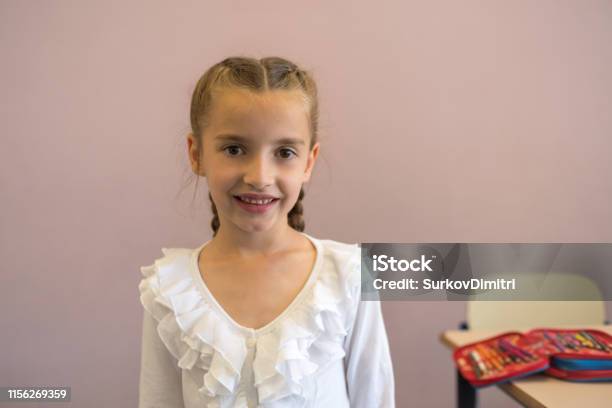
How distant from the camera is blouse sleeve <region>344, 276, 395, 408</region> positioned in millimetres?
721

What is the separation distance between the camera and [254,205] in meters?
0.66

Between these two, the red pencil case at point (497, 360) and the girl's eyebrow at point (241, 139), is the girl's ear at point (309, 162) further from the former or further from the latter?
the red pencil case at point (497, 360)

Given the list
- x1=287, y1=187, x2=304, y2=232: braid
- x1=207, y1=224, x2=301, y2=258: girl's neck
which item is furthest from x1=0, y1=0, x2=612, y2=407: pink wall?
x1=207, y1=224, x2=301, y2=258: girl's neck

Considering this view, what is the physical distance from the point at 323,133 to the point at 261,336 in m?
0.59

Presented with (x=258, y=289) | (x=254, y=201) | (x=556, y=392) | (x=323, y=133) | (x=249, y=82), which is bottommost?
(x=556, y=392)

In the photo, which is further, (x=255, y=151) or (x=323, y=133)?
(x=323, y=133)

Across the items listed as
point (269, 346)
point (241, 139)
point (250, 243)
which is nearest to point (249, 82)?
point (241, 139)

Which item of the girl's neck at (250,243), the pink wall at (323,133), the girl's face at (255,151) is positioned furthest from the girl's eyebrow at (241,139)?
the pink wall at (323,133)

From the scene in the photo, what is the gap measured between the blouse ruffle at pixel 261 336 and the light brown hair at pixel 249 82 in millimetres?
168

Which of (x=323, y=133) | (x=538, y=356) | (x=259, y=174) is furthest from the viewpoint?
(x=323, y=133)

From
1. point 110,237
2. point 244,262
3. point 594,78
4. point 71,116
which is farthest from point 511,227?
point 71,116

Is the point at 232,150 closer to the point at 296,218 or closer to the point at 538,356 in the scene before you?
the point at 296,218

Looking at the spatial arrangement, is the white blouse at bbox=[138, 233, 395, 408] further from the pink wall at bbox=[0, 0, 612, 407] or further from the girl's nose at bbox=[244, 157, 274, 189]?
the pink wall at bbox=[0, 0, 612, 407]

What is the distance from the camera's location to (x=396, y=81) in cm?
115
